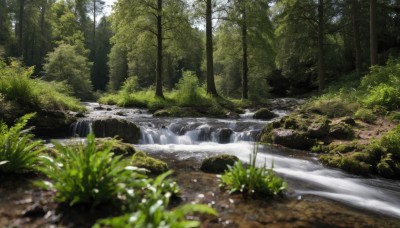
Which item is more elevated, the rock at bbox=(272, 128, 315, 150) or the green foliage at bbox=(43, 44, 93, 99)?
the green foliage at bbox=(43, 44, 93, 99)

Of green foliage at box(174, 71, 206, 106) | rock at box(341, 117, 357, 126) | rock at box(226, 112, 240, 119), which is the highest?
green foliage at box(174, 71, 206, 106)

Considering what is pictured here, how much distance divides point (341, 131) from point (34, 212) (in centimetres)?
930

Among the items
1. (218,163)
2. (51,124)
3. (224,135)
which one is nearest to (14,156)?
(218,163)

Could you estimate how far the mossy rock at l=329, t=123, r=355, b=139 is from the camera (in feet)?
34.7

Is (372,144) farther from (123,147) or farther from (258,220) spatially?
(123,147)

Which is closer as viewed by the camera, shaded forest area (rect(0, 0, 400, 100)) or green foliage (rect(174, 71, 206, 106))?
green foliage (rect(174, 71, 206, 106))

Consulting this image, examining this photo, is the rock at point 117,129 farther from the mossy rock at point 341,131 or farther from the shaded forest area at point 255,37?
the shaded forest area at point 255,37

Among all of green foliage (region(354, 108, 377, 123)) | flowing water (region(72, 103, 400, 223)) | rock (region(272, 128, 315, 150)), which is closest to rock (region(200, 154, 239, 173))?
flowing water (region(72, 103, 400, 223))

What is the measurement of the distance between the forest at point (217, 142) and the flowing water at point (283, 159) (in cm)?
5

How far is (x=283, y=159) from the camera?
904cm

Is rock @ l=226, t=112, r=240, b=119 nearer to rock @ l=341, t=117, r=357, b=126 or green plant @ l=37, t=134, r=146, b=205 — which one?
rock @ l=341, t=117, r=357, b=126

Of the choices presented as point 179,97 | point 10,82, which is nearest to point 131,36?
point 179,97

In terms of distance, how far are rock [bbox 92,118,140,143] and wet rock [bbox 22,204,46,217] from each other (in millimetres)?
7301

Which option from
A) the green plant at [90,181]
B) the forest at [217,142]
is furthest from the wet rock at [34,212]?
the green plant at [90,181]
